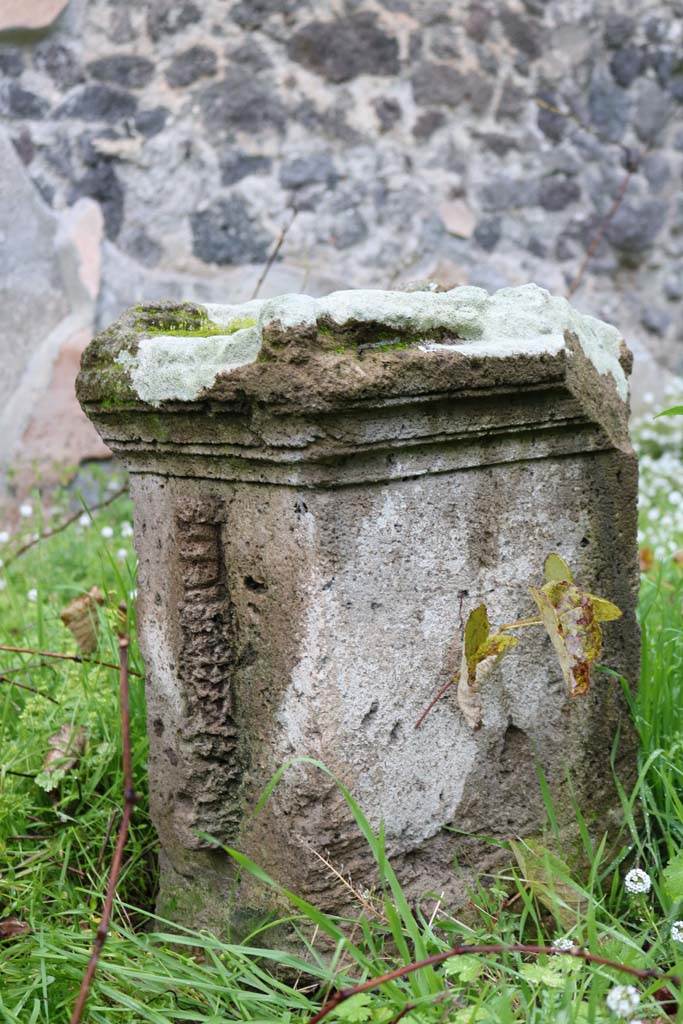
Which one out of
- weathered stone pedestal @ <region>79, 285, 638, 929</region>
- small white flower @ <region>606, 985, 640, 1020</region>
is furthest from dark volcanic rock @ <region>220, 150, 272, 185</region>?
small white flower @ <region>606, 985, 640, 1020</region>

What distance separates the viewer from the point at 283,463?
1.47 m

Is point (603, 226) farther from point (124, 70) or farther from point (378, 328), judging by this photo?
point (378, 328)

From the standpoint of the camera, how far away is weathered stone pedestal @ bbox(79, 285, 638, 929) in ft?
4.79

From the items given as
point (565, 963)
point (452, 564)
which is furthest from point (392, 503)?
point (565, 963)

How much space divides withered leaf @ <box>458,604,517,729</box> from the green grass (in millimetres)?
232

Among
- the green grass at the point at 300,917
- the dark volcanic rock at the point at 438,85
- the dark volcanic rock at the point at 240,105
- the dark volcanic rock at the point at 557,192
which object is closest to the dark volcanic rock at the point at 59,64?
the dark volcanic rock at the point at 240,105

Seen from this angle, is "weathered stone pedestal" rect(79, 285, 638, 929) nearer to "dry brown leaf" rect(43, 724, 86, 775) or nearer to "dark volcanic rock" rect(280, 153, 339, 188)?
"dry brown leaf" rect(43, 724, 86, 775)

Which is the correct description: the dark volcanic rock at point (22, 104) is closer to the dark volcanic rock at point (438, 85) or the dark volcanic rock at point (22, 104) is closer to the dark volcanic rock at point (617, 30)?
the dark volcanic rock at point (438, 85)

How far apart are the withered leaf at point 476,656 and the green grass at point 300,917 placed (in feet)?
0.76

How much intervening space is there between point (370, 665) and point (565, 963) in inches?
18.4

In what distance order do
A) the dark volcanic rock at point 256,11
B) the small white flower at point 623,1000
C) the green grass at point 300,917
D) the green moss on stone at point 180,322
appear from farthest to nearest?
the dark volcanic rock at point 256,11 < the green moss on stone at point 180,322 < the green grass at point 300,917 < the small white flower at point 623,1000

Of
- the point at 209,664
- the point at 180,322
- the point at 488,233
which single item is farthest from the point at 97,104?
the point at 209,664

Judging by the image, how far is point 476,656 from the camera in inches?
59.3

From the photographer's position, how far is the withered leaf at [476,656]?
4.91 feet
